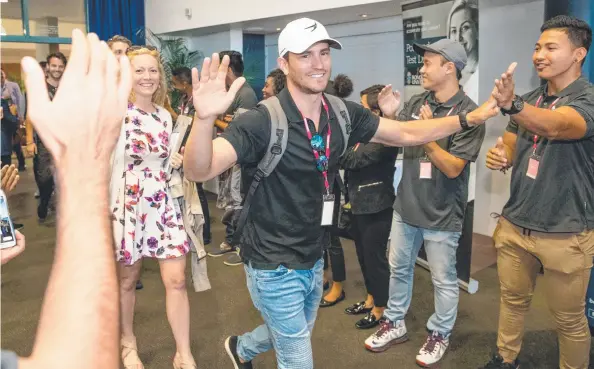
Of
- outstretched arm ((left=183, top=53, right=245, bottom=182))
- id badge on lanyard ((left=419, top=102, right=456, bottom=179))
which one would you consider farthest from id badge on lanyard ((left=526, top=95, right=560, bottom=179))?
outstretched arm ((left=183, top=53, right=245, bottom=182))

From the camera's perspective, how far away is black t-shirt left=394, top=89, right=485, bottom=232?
262 centimetres

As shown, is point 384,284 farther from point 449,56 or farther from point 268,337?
point 449,56

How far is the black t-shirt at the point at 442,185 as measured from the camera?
262 cm

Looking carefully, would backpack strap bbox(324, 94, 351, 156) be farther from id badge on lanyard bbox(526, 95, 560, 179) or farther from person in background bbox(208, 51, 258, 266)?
person in background bbox(208, 51, 258, 266)

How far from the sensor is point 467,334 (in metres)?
3.17

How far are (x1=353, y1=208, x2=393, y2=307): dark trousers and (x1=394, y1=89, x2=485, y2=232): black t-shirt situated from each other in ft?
1.08

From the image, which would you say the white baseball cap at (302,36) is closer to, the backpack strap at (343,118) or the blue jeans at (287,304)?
the backpack strap at (343,118)

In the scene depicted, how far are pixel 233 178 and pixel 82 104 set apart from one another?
4.10 metres

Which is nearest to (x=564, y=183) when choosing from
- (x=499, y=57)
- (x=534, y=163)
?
(x=534, y=163)

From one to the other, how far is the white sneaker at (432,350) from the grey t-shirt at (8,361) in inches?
98.4

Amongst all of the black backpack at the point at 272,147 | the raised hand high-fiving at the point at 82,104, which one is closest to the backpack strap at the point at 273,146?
the black backpack at the point at 272,147

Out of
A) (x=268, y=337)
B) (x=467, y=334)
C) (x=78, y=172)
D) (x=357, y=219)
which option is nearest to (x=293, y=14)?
(x=357, y=219)

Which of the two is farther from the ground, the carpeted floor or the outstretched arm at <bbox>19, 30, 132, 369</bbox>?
the outstretched arm at <bbox>19, 30, 132, 369</bbox>

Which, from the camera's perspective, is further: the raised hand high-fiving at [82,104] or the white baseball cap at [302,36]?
the white baseball cap at [302,36]
